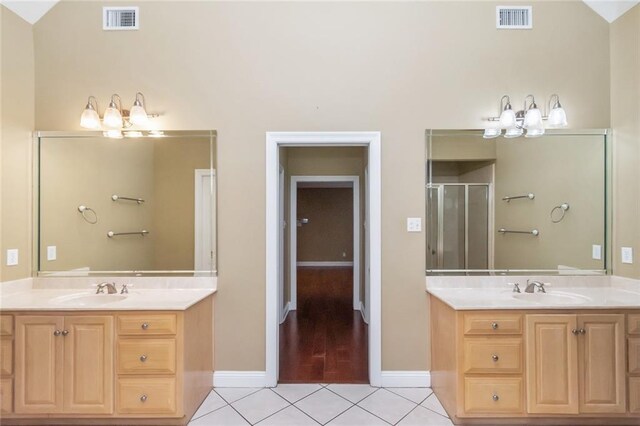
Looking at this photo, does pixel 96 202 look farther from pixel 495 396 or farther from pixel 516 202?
pixel 516 202

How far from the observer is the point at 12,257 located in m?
2.22

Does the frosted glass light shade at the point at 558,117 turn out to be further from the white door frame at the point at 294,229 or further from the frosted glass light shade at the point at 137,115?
the frosted glass light shade at the point at 137,115

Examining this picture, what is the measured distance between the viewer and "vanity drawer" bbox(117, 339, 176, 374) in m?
1.87

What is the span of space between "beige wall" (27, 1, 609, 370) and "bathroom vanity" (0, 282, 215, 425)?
1.75 feet

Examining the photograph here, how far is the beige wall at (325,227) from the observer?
888 centimetres

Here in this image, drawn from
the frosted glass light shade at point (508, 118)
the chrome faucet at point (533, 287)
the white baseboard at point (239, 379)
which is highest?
the frosted glass light shade at point (508, 118)

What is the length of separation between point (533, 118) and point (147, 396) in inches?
126

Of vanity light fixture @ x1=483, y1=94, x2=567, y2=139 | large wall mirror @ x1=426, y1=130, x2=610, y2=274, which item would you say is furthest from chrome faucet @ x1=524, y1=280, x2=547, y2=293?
vanity light fixture @ x1=483, y1=94, x2=567, y2=139

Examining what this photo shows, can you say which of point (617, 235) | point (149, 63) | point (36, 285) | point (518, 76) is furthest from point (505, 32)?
point (36, 285)

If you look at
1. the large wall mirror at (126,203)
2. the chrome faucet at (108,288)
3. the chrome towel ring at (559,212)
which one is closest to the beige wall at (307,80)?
the large wall mirror at (126,203)

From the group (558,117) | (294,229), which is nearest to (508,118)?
(558,117)

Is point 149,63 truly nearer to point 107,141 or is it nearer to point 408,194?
point 107,141

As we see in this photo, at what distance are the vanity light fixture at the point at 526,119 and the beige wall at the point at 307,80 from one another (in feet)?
0.29

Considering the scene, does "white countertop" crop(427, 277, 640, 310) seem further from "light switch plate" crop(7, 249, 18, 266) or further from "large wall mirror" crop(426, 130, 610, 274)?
"light switch plate" crop(7, 249, 18, 266)
